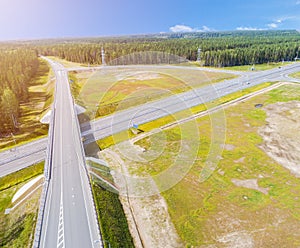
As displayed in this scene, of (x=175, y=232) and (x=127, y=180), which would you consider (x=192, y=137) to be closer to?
(x=127, y=180)

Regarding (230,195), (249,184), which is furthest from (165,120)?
(230,195)

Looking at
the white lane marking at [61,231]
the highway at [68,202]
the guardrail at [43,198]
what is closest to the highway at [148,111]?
the guardrail at [43,198]

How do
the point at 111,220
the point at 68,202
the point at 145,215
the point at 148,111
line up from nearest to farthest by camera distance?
the point at 68,202
the point at 111,220
the point at 145,215
the point at 148,111

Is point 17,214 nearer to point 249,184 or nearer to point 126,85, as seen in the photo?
point 249,184

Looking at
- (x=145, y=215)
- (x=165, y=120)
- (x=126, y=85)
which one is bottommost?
(x=145, y=215)

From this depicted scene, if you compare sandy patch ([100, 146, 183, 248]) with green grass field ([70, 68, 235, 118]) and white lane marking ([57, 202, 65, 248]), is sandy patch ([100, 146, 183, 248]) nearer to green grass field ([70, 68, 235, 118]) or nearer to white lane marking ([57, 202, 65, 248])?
white lane marking ([57, 202, 65, 248])

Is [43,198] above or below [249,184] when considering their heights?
above

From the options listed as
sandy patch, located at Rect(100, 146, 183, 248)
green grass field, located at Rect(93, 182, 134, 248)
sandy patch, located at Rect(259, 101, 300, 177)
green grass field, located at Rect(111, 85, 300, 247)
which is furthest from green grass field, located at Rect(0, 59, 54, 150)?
sandy patch, located at Rect(259, 101, 300, 177)
